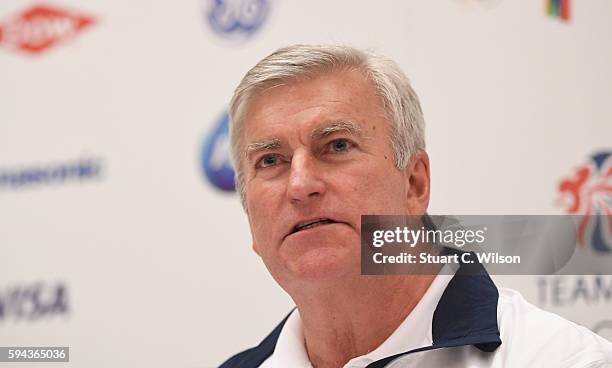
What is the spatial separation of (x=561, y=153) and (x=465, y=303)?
0.47 metres

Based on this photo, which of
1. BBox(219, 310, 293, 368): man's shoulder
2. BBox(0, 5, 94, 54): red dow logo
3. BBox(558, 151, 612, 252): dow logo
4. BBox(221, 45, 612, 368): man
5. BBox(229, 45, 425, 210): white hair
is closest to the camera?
BBox(221, 45, 612, 368): man

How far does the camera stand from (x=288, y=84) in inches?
61.0

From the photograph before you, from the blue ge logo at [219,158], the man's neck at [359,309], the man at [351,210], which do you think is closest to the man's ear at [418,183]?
the man at [351,210]

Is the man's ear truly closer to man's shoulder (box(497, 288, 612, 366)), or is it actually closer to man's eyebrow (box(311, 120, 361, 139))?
man's eyebrow (box(311, 120, 361, 139))

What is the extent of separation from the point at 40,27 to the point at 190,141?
658mm

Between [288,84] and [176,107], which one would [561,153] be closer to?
[288,84]

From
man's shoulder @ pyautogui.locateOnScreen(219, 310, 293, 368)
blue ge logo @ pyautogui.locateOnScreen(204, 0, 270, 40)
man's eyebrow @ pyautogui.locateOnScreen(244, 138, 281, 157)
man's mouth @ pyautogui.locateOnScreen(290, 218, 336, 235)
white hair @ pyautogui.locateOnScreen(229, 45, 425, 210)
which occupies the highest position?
blue ge logo @ pyautogui.locateOnScreen(204, 0, 270, 40)

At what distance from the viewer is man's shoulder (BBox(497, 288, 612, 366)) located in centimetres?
131

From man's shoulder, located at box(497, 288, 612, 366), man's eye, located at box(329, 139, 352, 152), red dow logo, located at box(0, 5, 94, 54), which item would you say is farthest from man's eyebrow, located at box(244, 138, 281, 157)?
red dow logo, located at box(0, 5, 94, 54)

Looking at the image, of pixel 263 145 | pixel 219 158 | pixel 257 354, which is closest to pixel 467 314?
pixel 263 145

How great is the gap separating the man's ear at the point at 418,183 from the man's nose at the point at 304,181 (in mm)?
213

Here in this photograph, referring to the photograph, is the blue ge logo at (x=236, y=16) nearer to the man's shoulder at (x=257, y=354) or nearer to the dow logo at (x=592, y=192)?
the man's shoulder at (x=257, y=354)

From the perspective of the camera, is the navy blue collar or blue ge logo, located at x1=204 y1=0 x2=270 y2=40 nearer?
the navy blue collar

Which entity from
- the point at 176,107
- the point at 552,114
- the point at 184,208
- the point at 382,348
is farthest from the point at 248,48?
the point at 382,348
